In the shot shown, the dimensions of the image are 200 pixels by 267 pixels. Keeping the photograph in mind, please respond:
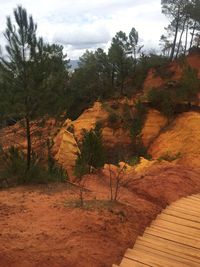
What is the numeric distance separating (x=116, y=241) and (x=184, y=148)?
17912mm

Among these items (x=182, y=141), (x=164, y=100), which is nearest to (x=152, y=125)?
(x=164, y=100)

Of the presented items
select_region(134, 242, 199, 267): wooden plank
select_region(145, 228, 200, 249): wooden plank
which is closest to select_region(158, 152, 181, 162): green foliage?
select_region(145, 228, 200, 249): wooden plank

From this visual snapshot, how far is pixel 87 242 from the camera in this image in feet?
21.0

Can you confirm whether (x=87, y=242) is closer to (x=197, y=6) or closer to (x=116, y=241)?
(x=116, y=241)

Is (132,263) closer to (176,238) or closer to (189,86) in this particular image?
(176,238)

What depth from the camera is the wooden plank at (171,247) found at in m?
6.17

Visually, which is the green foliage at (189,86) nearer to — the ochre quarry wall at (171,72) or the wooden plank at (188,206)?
the ochre quarry wall at (171,72)

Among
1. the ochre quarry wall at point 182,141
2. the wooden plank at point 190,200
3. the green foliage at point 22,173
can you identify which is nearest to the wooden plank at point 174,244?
the wooden plank at point 190,200

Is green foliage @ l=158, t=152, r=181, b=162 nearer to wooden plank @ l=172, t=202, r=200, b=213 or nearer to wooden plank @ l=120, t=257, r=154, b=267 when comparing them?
wooden plank @ l=172, t=202, r=200, b=213

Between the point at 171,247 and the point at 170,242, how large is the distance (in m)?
0.23

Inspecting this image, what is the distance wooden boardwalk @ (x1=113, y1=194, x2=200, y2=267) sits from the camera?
5.82 m

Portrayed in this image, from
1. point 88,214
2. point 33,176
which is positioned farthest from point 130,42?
point 88,214

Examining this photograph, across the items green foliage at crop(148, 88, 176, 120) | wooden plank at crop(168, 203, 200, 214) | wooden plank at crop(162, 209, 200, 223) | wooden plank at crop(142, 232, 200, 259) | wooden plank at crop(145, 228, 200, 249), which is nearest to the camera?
wooden plank at crop(142, 232, 200, 259)

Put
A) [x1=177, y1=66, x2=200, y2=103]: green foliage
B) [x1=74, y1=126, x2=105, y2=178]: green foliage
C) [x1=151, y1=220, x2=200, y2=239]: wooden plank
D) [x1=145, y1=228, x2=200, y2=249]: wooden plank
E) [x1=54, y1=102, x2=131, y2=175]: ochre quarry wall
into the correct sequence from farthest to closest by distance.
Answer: [x1=177, y1=66, x2=200, y2=103]: green foliage → [x1=54, y1=102, x2=131, y2=175]: ochre quarry wall → [x1=74, y1=126, x2=105, y2=178]: green foliage → [x1=151, y1=220, x2=200, y2=239]: wooden plank → [x1=145, y1=228, x2=200, y2=249]: wooden plank
